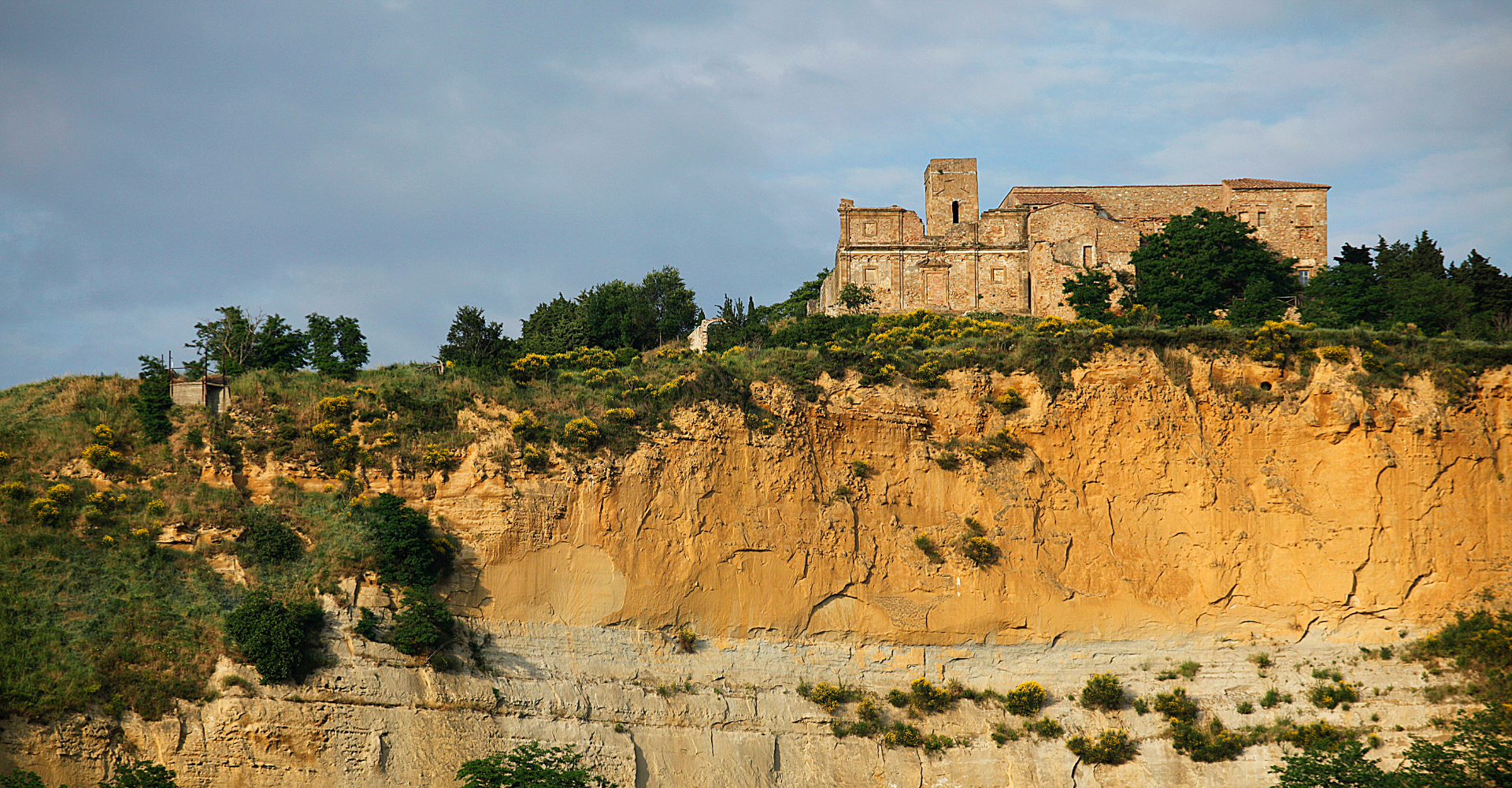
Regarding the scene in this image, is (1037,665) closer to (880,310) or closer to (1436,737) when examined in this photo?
(1436,737)

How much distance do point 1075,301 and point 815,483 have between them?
1961cm

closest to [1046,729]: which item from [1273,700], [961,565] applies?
[961,565]

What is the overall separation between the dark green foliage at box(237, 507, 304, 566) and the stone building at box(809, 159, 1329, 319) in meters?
29.1

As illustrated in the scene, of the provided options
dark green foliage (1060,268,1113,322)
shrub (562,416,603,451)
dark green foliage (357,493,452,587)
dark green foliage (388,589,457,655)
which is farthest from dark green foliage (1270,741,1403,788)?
dark green foliage (1060,268,1113,322)

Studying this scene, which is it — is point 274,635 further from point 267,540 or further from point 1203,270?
point 1203,270

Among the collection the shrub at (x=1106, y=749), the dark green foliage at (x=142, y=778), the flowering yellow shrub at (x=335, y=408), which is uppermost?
the flowering yellow shrub at (x=335, y=408)

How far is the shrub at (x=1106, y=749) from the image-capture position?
34344 millimetres

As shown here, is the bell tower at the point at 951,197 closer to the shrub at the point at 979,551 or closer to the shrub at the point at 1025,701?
the shrub at the point at 979,551

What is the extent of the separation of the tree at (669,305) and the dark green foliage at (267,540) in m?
24.5

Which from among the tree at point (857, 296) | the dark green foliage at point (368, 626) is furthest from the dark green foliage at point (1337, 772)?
the tree at point (857, 296)

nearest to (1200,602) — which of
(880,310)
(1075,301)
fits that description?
(1075,301)

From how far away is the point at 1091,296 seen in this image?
172 feet

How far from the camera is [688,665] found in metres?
34.7

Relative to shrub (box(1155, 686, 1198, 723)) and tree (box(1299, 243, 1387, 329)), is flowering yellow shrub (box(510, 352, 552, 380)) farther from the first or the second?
tree (box(1299, 243, 1387, 329))
